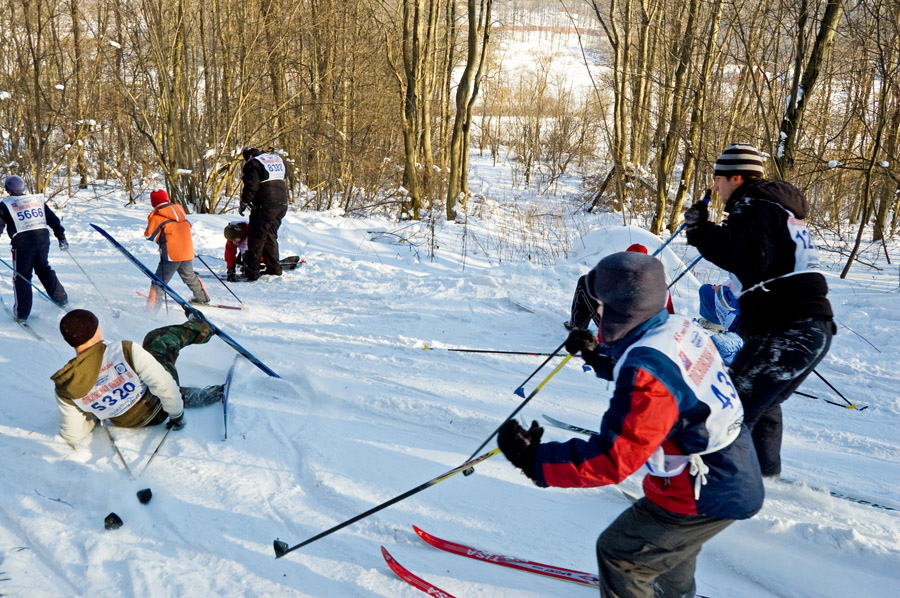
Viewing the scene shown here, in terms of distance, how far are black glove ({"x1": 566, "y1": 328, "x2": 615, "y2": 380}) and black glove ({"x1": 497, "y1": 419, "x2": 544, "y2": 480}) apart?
566 millimetres

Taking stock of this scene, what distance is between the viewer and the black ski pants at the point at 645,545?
6.57 ft

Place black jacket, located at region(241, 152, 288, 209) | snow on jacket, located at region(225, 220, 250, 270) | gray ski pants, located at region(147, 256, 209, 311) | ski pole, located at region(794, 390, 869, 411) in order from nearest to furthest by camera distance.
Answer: ski pole, located at region(794, 390, 869, 411) < gray ski pants, located at region(147, 256, 209, 311) < black jacket, located at region(241, 152, 288, 209) < snow on jacket, located at region(225, 220, 250, 270)

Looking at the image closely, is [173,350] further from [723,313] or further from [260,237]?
[723,313]

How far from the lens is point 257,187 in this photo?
24.5 feet

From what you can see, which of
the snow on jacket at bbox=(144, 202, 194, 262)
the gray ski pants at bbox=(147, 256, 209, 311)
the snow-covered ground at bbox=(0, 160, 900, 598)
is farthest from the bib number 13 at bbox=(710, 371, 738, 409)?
the gray ski pants at bbox=(147, 256, 209, 311)

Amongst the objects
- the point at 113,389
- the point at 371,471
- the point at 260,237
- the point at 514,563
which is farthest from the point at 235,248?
the point at 514,563

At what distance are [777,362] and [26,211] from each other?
698cm

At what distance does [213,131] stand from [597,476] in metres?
12.7

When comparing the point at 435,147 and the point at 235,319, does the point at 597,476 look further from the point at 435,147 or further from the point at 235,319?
the point at 435,147

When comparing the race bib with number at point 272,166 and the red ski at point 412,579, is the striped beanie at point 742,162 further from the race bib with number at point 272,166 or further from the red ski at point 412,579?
the race bib with number at point 272,166

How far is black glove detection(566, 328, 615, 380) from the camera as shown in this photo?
2467 millimetres

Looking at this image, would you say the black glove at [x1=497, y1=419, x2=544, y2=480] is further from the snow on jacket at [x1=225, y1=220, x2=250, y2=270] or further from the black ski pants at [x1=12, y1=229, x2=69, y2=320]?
the snow on jacket at [x1=225, y1=220, x2=250, y2=270]

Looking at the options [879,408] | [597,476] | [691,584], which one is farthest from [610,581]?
[879,408]

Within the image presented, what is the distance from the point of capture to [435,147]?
1941 centimetres
